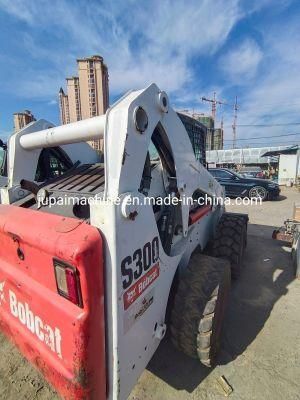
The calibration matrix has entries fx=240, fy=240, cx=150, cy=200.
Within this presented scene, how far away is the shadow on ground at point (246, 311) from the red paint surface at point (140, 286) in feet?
3.66

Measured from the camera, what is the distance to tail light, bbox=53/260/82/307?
1.30 m

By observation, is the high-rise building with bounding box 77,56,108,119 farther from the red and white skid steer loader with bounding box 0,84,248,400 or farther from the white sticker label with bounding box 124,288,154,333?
the white sticker label with bounding box 124,288,154,333

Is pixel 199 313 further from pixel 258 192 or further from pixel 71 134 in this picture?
pixel 258 192

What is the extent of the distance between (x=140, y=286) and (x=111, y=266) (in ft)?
1.19

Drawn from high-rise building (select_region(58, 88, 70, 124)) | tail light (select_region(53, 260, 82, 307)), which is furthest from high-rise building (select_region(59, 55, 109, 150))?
tail light (select_region(53, 260, 82, 307))

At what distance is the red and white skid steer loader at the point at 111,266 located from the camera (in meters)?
1.35

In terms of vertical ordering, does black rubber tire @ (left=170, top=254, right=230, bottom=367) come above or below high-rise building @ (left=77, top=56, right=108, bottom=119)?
below

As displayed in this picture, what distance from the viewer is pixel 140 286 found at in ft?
5.26

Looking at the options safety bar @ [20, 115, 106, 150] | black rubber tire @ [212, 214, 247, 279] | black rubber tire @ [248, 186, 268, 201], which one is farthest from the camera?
black rubber tire @ [248, 186, 268, 201]

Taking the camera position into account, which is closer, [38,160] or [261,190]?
[38,160]

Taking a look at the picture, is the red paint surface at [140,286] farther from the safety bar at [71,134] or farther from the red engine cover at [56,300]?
the safety bar at [71,134]

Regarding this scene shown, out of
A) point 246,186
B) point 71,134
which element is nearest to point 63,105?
point 246,186

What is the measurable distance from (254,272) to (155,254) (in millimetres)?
2997

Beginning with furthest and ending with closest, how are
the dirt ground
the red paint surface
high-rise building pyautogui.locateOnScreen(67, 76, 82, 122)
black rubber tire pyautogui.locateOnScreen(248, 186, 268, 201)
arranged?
high-rise building pyautogui.locateOnScreen(67, 76, 82, 122), black rubber tire pyautogui.locateOnScreen(248, 186, 268, 201), the dirt ground, the red paint surface
